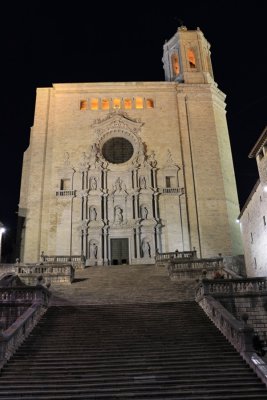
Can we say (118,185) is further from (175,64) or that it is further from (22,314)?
(22,314)

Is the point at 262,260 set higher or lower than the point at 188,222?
lower

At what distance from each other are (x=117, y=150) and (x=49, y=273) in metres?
14.9

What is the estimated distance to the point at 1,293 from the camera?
13.5 metres

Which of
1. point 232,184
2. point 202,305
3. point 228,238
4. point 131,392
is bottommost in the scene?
point 131,392

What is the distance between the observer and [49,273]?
61.7 ft

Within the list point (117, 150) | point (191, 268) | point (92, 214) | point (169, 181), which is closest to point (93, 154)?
point (117, 150)

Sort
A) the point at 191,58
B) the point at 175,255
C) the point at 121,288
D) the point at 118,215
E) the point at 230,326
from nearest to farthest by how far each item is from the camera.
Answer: the point at 230,326 → the point at 121,288 → the point at 175,255 → the point at 118,215 → the point at 191,58

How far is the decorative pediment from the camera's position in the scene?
3150cm

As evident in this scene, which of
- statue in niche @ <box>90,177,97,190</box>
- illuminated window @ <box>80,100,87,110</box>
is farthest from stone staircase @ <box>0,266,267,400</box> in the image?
illuminated window @ <box>80,100,87,110</box>

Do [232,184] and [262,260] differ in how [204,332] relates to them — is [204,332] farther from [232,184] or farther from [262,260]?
[232,184]

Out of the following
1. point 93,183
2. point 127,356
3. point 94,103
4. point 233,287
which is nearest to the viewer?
point 127,356

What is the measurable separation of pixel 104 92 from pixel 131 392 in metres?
28.4

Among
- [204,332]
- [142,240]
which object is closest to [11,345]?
[204,332]

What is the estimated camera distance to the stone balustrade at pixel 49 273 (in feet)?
60.5
